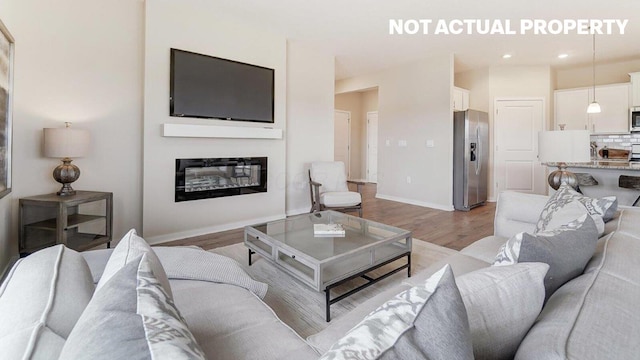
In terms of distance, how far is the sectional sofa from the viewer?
1.63 ft

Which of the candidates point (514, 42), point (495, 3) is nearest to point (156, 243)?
point (495, 3)

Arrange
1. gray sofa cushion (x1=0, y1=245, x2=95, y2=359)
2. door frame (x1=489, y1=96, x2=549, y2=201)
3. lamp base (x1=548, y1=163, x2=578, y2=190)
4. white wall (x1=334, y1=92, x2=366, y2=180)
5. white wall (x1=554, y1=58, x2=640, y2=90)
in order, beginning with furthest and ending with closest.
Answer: white wall (x1=334, y1=92, x2=366, y2=180) → door frame (x1=489, y1=96, x2=549, y2=201) → white wall (x1=554, y1=58, x2=640, y2=90) → lamp base (x1=548, y1=163, x2=578, y2=190) → gray sofa cushion (x1=0, y1=245, x2=95, y2=359)

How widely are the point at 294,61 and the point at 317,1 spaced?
4.52ft

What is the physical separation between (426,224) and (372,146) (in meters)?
4.74

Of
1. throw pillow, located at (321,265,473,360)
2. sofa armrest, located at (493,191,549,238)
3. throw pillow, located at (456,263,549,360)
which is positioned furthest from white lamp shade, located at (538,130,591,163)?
throw pillow, located at (321,265,473,360)

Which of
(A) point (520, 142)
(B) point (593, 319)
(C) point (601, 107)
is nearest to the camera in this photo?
(B) point (593, 319)

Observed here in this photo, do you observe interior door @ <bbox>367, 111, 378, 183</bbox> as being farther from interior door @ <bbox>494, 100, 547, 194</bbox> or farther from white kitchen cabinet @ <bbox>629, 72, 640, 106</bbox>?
white kitchen cabinet @ <bbox>629, 72, 640, 106</bbox>

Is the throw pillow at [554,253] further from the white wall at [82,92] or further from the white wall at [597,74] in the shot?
the white wall at [597,74]

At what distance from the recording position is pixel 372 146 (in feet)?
28.5

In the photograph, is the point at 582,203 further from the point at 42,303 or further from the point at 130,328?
the point at 42,303

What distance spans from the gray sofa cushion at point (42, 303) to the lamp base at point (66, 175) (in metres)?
2.25

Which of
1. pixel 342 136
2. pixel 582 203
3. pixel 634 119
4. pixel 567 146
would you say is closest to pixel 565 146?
pixel 567 146

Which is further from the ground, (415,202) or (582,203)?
(582,203)

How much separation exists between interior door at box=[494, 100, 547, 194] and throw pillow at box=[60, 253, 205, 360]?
6643 mm
